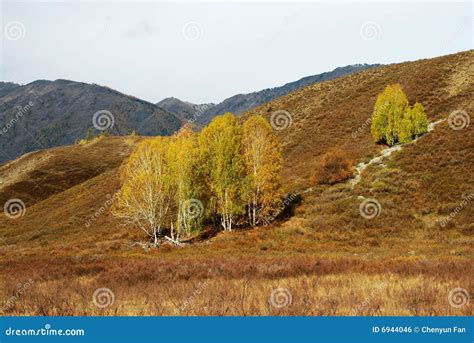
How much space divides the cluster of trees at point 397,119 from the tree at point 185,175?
26.9 metres

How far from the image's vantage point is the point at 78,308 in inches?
441

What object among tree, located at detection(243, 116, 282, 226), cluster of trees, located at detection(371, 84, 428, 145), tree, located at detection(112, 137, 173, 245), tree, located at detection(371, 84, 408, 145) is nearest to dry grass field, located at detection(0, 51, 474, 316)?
cluster of trees, located at detection(371, 84, 428, 145)

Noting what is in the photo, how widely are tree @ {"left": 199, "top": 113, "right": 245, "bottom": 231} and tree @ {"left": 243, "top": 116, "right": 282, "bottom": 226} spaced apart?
2.85 ft

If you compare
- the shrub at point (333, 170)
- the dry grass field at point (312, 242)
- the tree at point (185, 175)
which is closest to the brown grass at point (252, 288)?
the dry grass field at point (312, 242)

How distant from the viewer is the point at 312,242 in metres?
32.2

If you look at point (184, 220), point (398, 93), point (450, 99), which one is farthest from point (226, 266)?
point (450, 99)

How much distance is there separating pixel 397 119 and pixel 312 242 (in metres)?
27.1

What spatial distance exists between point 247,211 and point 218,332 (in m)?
35.1

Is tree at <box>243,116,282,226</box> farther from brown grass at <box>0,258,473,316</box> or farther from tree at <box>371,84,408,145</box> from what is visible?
tree at <box>371,84,408,145</box>

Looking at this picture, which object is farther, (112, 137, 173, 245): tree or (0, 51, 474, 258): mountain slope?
(112, 137, 173, 245): tree

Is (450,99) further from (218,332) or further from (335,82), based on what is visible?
(218,332)

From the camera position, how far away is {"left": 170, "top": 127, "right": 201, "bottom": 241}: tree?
3900 cm

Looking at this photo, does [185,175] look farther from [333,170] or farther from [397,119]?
[397,119]

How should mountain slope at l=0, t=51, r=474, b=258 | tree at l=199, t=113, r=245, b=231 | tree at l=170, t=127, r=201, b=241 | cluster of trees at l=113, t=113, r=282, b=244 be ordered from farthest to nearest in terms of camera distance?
tree at l=170, t=127, r=201, b=241 → cluster of trees at l=113, t=113, r=282, b=244 → tree at l=199, t=113, r=245, b=231 → mountain slope at l=0, t=51, r=474, b=258
